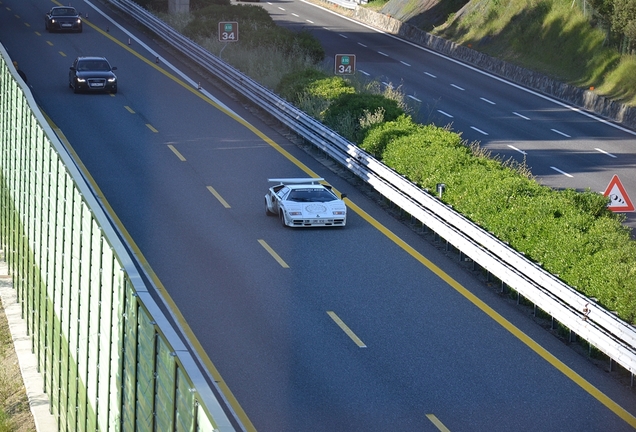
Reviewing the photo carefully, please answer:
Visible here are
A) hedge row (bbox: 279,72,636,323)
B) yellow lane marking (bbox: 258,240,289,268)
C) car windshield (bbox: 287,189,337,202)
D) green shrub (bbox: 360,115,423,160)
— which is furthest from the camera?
green shrub (bbox: 360,115,423,160)

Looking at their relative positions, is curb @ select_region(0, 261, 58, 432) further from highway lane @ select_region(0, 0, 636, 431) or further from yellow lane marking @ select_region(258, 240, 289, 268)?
yellow lane marking @ select_region(258, 240, 289, 268)

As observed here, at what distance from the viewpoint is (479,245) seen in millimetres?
22000

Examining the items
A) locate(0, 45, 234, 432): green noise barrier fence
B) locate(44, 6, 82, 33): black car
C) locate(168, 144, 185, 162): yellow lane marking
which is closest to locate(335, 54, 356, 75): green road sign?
locate(168, 144, 185, 162): yellow lane marking

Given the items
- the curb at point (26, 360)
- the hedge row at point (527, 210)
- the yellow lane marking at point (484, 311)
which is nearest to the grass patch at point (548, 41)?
the hedge row at point (527, 210)

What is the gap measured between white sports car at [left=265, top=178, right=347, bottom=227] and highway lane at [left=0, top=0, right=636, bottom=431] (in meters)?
0.31

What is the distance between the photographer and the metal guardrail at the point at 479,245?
56.0ft

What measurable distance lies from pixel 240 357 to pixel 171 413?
29.6ft

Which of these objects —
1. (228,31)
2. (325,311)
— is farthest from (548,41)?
(325,311)

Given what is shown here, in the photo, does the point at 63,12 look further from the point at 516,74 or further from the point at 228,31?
the point at 516,74

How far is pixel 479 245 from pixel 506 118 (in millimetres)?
21297

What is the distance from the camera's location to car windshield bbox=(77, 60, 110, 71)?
41.2 metres

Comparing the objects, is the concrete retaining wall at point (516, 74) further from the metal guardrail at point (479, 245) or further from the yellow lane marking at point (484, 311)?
the yellow lane marking at point (484, 311)

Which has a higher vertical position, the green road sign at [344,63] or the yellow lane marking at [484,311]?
the green road sign at [344,63]

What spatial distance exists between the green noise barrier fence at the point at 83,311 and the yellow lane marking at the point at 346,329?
9.56 ft
